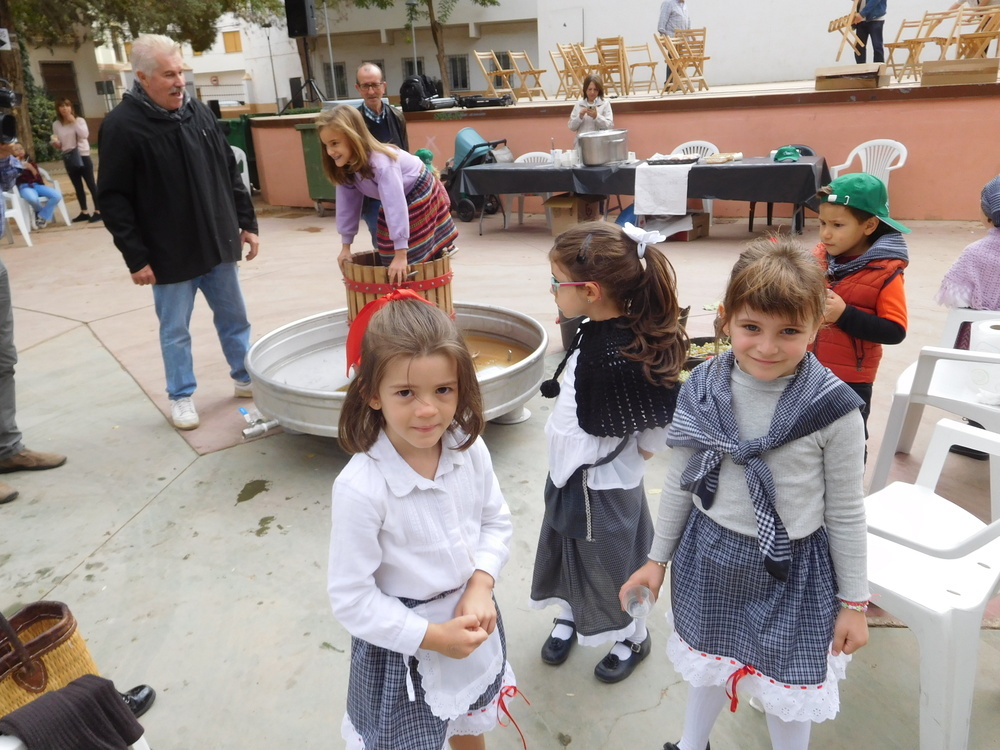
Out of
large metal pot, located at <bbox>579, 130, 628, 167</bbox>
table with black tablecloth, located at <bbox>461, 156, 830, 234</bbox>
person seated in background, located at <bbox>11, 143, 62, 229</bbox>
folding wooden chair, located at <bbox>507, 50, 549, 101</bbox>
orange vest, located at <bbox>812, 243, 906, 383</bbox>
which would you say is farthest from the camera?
folding wooden chair, located at <bbox>507, 50, 549, 101</bbox>

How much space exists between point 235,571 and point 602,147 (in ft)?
20.8

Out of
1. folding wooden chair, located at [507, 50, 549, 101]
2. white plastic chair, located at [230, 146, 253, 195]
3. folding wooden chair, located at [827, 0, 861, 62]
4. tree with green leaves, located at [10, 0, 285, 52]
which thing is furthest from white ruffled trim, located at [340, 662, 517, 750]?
tree with green leaves, located at [10, 0, 285, 52]

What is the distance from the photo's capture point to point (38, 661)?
5.02 ft

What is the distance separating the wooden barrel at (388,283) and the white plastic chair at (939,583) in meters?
2.11

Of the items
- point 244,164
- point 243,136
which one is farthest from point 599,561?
point 243,136

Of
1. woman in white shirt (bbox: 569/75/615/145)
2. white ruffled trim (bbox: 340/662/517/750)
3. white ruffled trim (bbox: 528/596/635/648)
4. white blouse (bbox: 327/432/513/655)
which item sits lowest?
white ruffled trim (bbox: 528/596/635/648)

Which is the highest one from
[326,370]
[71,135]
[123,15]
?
[123,15]

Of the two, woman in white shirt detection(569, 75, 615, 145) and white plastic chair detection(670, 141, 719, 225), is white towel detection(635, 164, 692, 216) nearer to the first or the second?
white plastic chair detection(670, 141, 719, 225)

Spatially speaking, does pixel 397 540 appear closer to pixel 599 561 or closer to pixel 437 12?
pixel 599 561

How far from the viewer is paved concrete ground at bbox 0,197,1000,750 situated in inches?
75.8

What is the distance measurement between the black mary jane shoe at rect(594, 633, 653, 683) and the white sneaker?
259cm

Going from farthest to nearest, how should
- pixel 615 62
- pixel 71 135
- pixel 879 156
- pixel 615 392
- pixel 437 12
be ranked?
pixel 437 12, pixel 615 62, pixel 71 135, pixel 879 156, pixel 615 392

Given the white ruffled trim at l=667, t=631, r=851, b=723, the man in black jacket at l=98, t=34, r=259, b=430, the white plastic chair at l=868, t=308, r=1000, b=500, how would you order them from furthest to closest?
the man in black jacket at l=98, t=34, r=259, b=430 < the white plastic chair at l=868, t=308, r=1000, b=500 < the white ruffled trim at l=667, t=631, r=851, b=723

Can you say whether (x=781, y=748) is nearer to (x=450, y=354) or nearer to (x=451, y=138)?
(x=450, y=354)
